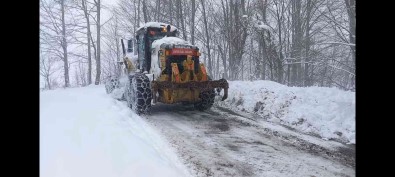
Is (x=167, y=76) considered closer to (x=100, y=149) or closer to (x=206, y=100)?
(x=206, y=100)

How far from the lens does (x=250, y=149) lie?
567 centimetres

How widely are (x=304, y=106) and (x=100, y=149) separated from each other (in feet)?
16.8

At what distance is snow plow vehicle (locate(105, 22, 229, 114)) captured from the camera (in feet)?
28.7

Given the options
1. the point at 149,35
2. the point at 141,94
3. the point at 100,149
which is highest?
the point at 149,35

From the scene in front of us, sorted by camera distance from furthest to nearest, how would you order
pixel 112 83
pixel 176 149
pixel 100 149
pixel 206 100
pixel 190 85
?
pixel 112 83
pixel 206 100
pixel 190 85
pixel 176 149
pixel 100 149

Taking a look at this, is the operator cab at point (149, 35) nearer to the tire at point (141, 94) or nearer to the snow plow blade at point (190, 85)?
the tire at point (141, 94)

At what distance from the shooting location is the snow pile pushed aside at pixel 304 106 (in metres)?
6.70

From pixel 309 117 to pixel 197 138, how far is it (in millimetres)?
2695

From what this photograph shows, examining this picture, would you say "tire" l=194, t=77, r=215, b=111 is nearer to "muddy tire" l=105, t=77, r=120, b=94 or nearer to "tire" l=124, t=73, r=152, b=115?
"tire" l=124, t=73, r=152, b=115

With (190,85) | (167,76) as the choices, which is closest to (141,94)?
(167,76)

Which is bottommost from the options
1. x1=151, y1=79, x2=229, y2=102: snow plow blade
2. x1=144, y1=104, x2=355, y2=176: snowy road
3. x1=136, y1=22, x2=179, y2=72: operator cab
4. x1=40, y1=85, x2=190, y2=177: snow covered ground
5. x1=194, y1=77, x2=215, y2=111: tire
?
x1=144, y1=104, x2=355, y2=176: snowy road

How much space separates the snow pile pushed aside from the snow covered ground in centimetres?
320

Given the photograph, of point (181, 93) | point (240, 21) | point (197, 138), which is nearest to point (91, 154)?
point (197, 138)

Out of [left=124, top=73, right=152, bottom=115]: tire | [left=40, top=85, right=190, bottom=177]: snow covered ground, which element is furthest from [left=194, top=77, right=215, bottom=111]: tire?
[left=40, top=85, right=190, bottom=177]: snow covered ground
